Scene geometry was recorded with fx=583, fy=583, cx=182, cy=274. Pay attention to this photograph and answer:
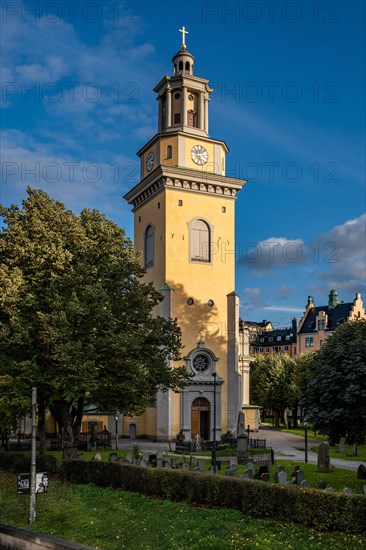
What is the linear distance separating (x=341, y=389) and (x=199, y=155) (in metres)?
34.1

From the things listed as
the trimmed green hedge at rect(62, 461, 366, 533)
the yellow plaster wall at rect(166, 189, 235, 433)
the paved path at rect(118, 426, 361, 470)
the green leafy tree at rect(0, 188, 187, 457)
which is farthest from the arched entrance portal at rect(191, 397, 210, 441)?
the trimmed green hedge at rect(62, 461, 366, 533)

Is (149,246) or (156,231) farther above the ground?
(156,231)

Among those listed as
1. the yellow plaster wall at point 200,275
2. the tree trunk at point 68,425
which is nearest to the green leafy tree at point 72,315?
the tree trunk at point 68,425

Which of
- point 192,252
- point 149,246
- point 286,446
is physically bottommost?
point 286,446

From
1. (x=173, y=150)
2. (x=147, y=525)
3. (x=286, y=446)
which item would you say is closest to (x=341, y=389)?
(x=147, y=525)

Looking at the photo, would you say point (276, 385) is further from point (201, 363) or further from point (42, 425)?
point (42, 425)

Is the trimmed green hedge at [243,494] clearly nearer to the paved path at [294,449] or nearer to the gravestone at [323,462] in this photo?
the gravestone at [323,462]

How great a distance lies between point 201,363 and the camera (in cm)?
5241

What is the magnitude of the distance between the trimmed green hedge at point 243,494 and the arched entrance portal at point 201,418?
1034 inches

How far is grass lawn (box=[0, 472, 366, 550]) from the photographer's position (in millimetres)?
16109

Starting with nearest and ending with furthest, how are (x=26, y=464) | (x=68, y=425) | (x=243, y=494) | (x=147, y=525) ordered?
(x=243, y=494) → (x=147, y=525) → (x=26, y=464) → (x=68, y=425)

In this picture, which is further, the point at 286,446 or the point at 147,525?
the point at 286,446

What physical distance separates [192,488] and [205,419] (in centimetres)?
3169

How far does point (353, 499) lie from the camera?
1609cm
